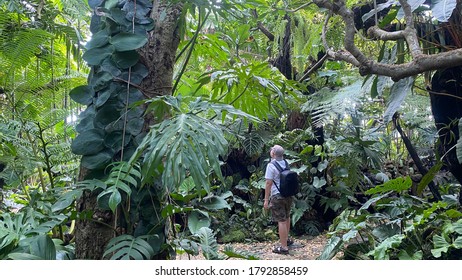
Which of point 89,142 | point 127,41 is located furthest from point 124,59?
point 89,142

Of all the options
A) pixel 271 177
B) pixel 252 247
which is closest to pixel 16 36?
pixel 271 177

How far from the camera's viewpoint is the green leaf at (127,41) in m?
0.88

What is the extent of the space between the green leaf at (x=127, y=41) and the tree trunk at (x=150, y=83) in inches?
2.2

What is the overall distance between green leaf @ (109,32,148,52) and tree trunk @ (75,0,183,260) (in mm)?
57

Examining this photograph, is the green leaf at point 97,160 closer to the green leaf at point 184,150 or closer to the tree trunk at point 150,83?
the tree trunk at point 150,83

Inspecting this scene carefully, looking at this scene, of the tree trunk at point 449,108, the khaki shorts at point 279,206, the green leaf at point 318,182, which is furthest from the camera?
the green leaf at point 318,182

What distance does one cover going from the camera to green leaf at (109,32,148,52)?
88 centimetres

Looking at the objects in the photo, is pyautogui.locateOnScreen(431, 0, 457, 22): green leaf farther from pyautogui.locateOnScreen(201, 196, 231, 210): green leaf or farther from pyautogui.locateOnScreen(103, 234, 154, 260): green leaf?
pyautogui.locateOnScreen(103, 234, 154, 260): green leaf

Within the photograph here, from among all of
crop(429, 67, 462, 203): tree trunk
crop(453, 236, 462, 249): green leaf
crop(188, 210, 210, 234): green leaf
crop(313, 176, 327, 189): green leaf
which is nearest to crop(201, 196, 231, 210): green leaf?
crop(188, 210, 210, 234): green leaf

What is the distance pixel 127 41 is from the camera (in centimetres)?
88

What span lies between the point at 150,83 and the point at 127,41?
0.38ft

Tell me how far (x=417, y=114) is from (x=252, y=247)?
1.44 metres

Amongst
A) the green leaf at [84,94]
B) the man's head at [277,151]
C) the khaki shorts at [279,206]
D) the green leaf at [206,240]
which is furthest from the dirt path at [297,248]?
the green leaf at [84,94]

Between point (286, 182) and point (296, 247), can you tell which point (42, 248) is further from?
point (296, 247)
